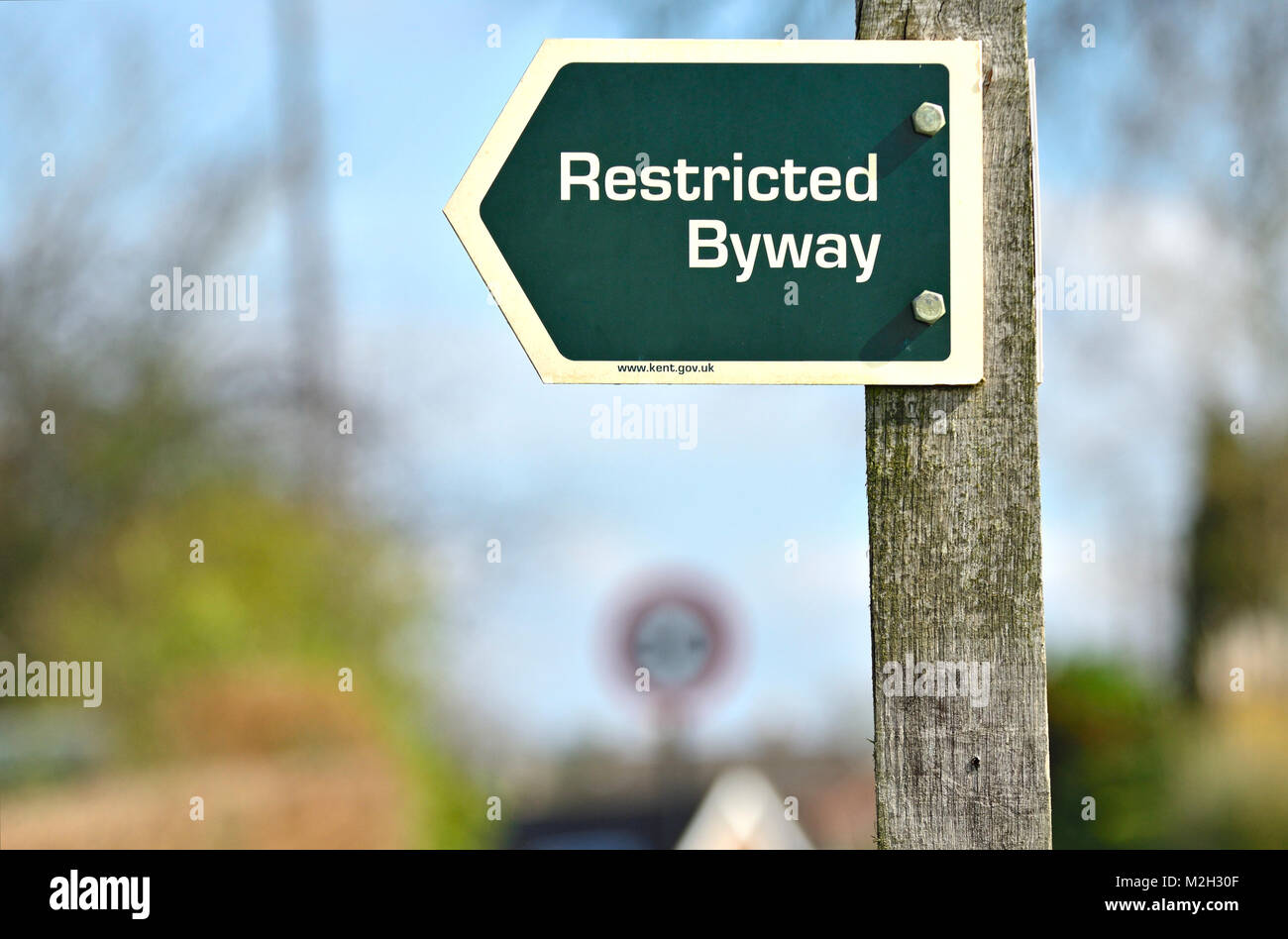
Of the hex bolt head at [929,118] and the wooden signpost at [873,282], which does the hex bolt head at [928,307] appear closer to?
the wooden signpost at [873,282]

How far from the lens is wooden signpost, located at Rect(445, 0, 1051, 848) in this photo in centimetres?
103

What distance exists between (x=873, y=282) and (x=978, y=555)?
320mm

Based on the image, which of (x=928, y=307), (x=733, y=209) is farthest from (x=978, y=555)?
(x=733, y=209)

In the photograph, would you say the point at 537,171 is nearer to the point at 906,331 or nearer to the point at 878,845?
the point at 906,331

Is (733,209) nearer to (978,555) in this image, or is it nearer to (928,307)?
(928,307)

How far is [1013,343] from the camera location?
104 centimetres

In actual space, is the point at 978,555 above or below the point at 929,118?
below

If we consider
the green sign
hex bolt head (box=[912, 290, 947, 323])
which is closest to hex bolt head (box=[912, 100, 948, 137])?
the green sign

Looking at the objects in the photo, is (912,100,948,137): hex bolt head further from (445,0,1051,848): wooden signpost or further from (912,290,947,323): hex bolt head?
(912,290,947,323): hex bolt head

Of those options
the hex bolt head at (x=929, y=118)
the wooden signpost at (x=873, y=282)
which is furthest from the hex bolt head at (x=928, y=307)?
the hex bolt head at (x=929, y=118)

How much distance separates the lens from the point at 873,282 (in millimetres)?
1031
